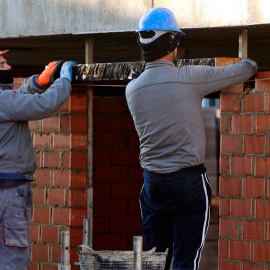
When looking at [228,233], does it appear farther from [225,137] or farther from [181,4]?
[181,4]

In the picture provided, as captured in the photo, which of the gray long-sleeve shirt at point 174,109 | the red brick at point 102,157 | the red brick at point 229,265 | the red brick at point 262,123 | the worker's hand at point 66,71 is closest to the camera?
the gray long-sleeve shirt at point 174,109

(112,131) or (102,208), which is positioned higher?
(112,131)

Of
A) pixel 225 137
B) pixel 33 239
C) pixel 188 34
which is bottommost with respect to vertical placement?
pixel 33 239

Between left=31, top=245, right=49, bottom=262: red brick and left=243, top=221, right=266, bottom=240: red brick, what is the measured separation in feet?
6.07

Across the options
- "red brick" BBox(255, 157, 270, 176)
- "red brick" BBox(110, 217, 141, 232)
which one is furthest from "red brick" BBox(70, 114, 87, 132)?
"red brick" BBox(255, 157, 270, 176)

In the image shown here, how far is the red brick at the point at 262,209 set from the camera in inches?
225

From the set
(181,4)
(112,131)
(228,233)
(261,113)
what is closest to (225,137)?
(261,113)

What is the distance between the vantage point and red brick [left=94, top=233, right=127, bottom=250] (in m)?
7.56

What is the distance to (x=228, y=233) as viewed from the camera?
229 inches

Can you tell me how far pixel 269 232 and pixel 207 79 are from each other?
1.64m

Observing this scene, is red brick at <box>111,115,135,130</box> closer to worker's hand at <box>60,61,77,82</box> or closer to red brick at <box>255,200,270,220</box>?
worker's hand at <box>60,61,77,82</box>

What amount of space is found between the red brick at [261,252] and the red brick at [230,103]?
1028mm

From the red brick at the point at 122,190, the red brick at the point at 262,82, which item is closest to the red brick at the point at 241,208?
the red brick at the point at 262,82

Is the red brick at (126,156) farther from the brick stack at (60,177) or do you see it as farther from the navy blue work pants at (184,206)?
the navy blue work pants at (184,206)
